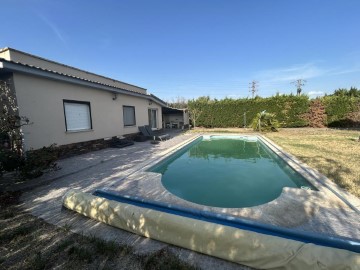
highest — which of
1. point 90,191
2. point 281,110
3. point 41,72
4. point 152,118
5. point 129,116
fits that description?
point 41,72

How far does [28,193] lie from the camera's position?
17.0 feet

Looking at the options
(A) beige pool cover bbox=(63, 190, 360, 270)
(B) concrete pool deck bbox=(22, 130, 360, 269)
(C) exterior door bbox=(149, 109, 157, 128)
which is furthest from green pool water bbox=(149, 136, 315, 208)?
(C) exterior door bbox=(149, 109, 157, 128)

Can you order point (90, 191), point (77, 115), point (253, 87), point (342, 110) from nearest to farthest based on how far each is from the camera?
point (90, 191) < point (77, 115) < point (342, 110) < point (253, 87)

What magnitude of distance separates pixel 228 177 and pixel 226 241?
504cm

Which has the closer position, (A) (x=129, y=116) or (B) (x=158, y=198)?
(B) (x=158, y=198)

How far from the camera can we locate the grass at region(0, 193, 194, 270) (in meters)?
2.62

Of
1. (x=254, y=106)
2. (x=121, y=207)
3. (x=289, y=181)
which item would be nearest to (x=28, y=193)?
(x=121, y=207)

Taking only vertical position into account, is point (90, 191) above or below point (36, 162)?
below

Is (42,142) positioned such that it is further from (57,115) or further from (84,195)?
(84,195)

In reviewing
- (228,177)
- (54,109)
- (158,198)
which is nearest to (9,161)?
(54,109)

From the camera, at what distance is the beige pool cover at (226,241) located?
2.22 m

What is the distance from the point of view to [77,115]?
10047mm

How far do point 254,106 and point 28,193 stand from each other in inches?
909

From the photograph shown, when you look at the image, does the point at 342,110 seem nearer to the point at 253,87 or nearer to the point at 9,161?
the point at 9,161
